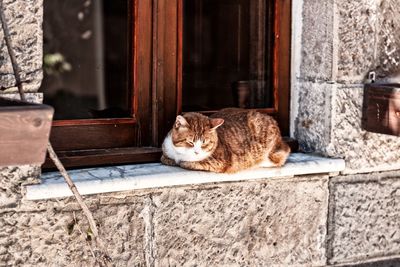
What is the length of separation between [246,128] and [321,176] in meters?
0.46

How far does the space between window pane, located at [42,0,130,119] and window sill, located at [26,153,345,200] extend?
330mm

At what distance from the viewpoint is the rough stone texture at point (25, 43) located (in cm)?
305

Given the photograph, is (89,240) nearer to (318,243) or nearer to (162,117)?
(162,117)

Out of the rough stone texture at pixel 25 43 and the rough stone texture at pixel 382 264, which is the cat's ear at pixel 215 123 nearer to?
the rough stone texture at pixel 25 43

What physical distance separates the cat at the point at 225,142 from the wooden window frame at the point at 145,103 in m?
0.12

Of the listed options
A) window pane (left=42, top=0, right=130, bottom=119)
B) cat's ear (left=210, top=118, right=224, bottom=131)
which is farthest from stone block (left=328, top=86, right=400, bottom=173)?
window pane (left=42, top=0, right=130, bottom=119)

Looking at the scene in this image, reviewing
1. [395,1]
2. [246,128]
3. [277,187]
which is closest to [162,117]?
[246,128]

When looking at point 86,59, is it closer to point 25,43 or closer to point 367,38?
point 25,43

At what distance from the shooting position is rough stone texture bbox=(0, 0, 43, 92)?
3.05 m

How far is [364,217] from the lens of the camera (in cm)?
401

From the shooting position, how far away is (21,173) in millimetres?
3092

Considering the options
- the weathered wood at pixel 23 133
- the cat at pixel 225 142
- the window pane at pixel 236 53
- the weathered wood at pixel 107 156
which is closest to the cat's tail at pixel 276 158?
the cat at pixel 225 142

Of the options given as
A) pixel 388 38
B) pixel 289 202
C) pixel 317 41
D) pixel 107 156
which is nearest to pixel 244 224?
pixel 289 202

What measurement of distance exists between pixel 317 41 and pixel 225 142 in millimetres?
749
